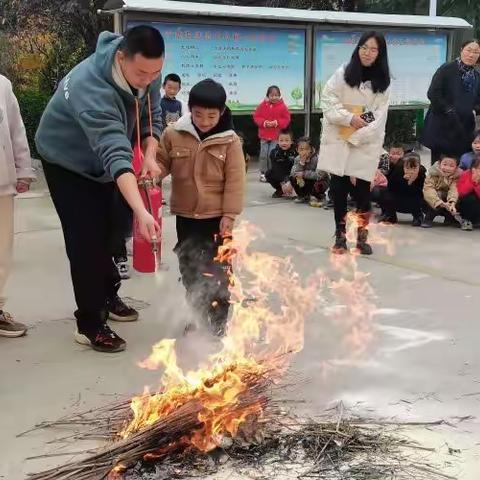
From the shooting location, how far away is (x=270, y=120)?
983 cm

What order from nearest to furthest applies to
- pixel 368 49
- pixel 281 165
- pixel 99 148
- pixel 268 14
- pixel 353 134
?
pixel 99 148 → pixel 368 49 → pixel 353 134 → pixel 281 165 → pixel 268 14

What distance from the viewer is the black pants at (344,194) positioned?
579 centimetres

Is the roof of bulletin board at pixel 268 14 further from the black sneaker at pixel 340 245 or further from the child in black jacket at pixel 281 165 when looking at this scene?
the black sneaker at pixel 340 245

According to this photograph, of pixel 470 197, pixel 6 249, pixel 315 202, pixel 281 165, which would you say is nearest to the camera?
pixel 6 249

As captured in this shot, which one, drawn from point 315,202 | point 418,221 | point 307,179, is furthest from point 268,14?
point 418,221

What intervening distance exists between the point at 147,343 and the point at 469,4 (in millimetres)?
13746

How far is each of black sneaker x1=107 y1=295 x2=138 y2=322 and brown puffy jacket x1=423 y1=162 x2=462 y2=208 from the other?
12.1 ft

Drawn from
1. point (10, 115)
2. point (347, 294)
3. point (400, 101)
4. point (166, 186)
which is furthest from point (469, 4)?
point (10, 115)

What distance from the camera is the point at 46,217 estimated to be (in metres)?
7.27

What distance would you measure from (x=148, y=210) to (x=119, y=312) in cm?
105

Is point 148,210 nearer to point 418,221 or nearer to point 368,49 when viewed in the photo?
point 368,49

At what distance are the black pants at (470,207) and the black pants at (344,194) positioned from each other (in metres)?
1.41

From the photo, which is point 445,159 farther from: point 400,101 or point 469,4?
point 469,4

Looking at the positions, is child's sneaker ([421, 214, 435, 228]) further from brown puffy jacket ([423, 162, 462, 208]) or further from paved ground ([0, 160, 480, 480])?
paved ground ([0, 160, 480, 480])
